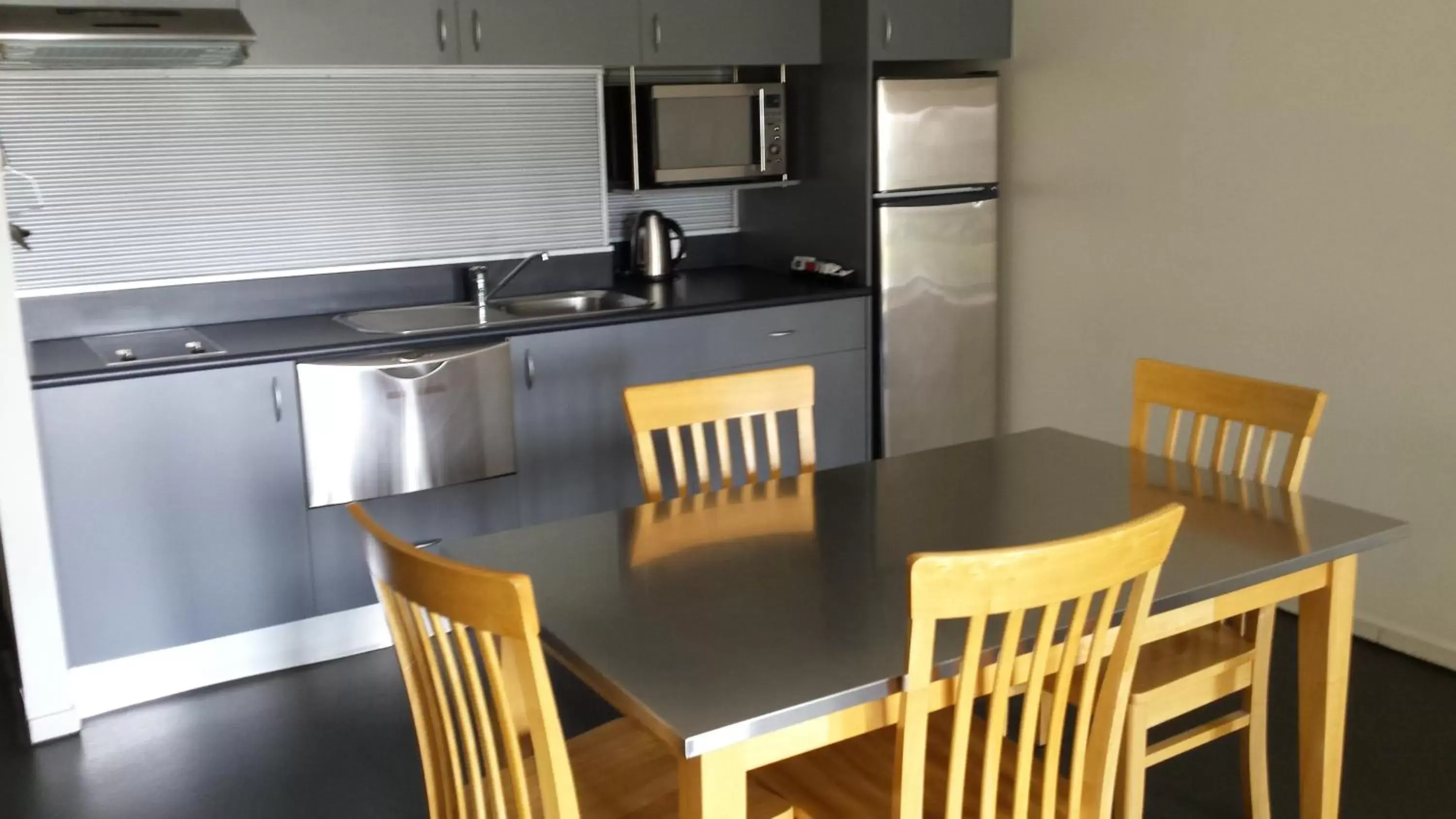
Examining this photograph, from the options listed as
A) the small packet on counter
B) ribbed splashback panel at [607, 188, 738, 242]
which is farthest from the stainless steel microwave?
the small packet on counter

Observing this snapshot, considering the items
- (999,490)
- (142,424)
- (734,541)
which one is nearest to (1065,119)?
(999,490)

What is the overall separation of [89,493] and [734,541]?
176 centimetres

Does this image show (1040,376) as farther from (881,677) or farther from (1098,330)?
(881,677)

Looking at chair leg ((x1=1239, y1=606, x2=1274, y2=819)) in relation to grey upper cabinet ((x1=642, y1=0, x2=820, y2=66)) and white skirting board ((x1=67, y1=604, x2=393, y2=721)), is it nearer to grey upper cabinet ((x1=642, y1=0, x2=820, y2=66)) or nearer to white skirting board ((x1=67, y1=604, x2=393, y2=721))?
white skirting board ((x1=67, y1=604, x2=393, y2=721))

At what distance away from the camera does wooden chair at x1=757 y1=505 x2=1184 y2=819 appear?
1.45m

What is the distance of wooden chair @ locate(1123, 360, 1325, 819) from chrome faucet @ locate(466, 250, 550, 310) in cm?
204

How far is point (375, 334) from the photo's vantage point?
3.27 m

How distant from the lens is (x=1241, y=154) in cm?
341

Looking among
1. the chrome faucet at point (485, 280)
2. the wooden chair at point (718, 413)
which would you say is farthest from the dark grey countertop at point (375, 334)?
the wooden chair at point (718, 413)

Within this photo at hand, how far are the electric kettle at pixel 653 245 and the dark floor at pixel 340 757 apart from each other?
1.50 metres

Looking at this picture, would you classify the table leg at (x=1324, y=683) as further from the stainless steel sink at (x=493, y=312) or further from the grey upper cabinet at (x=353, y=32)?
the grey upper cabinet at (x=353, y=32)

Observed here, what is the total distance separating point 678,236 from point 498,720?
9.11 feet

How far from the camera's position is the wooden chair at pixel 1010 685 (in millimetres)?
1445

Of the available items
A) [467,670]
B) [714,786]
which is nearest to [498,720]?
[467,670]
